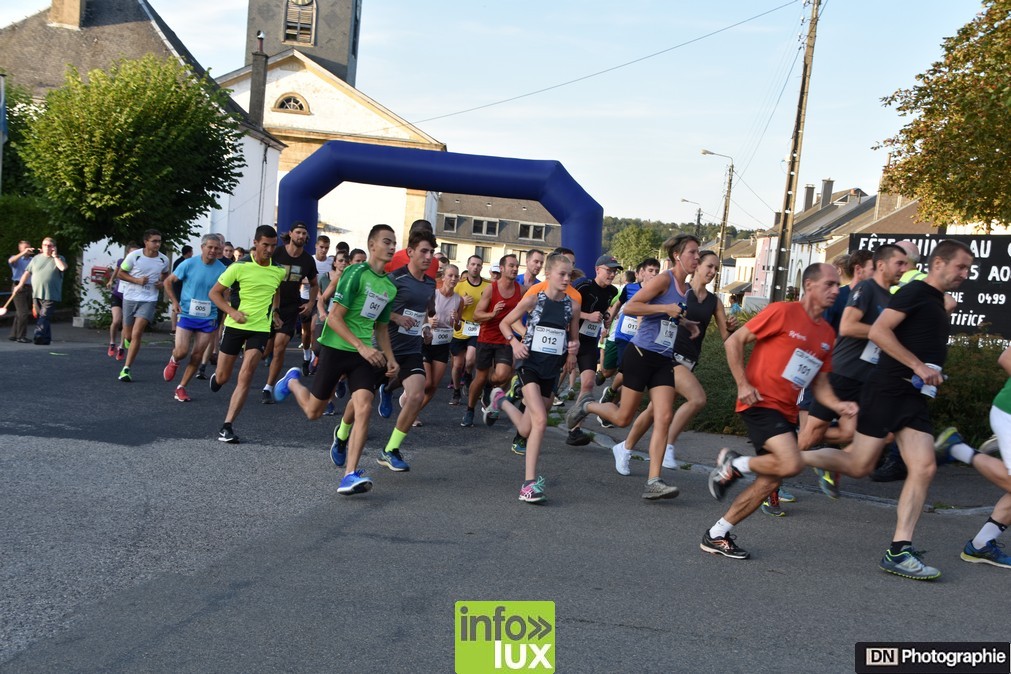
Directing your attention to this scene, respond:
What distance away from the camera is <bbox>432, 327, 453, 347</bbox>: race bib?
11008 millimetres

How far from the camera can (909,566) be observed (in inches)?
248

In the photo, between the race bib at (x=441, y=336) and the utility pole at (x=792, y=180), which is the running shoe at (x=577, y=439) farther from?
the utility pole at (x=792, y=180)

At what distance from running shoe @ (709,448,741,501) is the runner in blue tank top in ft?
3.59

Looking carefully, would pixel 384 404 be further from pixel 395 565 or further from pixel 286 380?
pixel 395 565

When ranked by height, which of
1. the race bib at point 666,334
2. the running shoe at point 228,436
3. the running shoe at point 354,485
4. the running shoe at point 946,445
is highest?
the race bib at point 666,334

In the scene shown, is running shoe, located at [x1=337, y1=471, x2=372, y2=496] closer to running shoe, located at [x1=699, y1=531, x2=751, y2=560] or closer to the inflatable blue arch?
running shoe, located at [x1=699, y1=531, x2=751, y2=560]

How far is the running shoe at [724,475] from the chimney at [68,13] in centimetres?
3727

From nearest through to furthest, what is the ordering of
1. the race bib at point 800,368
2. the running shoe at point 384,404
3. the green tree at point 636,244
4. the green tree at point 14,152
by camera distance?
1. the race bib at point 800,368
2. the running shoe at point 384,404
3. the green tree at point 14,152
4. the green tree at point 636,244

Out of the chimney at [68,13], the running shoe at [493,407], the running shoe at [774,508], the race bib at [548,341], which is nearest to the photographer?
the running shoe at [774,508]

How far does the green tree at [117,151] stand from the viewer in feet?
73.0

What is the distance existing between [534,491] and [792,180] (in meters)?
17.6

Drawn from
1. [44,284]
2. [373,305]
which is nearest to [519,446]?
[373,305]

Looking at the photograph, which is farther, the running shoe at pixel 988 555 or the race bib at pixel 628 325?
the race bib at pixel 628 325

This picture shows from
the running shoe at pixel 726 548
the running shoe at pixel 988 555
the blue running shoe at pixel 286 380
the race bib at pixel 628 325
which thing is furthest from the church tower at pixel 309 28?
the running shoe at pixel 988 555
